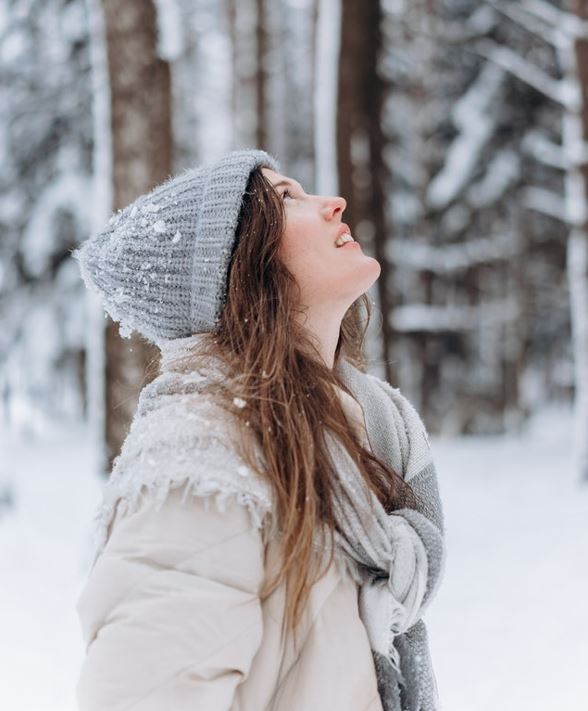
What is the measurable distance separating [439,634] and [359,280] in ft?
13.3

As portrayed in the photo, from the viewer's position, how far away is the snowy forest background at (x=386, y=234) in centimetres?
600

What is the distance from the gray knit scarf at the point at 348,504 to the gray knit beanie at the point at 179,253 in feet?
0.28

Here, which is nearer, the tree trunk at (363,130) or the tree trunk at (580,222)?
the tree trunk at (363,130)

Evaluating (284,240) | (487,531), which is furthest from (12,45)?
(284,240)

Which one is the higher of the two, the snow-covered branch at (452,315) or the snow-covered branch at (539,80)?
the snow-covered branch at (539,80)

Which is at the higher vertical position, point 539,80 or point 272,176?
point 539,80

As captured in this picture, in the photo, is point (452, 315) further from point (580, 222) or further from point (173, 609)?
point (173, 609)

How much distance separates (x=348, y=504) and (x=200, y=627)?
401 mm

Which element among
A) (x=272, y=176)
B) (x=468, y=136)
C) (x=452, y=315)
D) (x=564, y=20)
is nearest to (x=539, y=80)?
(x=564, y=20)

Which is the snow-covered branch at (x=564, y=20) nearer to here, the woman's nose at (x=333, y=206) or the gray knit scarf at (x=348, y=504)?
the woman's nose at (x=333, y=206)

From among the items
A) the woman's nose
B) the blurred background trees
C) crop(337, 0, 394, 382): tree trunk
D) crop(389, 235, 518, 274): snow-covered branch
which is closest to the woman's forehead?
the woman's nose

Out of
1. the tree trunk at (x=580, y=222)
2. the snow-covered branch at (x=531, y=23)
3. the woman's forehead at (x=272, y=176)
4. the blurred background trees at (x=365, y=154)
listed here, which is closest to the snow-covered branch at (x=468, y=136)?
the blurred background trees at (x=365, y=154)

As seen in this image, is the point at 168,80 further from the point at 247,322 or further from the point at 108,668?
the point at 108,668

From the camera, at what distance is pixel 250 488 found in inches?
60.2
